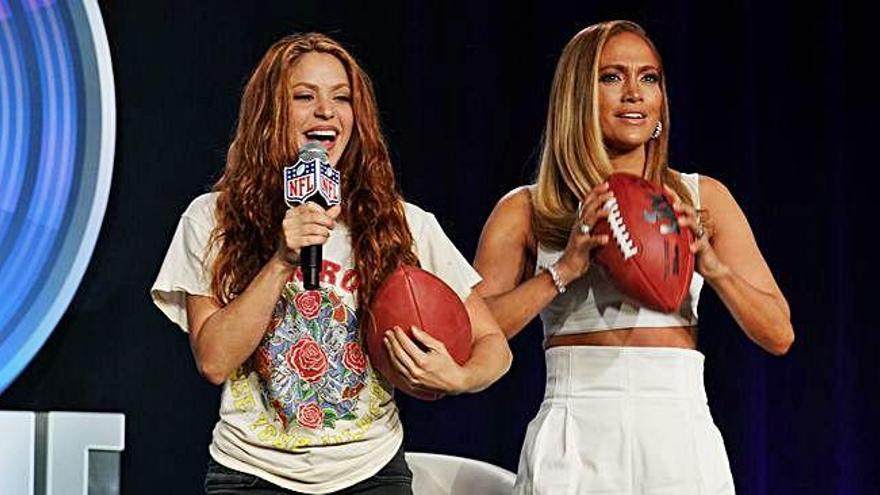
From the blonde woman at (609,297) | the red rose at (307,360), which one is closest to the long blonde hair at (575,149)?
the blonde woman at (609,297)

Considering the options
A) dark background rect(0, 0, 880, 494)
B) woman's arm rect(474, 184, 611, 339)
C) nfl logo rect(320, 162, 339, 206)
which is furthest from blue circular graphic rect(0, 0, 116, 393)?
nfl logo rect(320, 162, 339, 206)

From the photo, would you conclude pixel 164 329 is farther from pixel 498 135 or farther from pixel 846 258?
pixel 846 258

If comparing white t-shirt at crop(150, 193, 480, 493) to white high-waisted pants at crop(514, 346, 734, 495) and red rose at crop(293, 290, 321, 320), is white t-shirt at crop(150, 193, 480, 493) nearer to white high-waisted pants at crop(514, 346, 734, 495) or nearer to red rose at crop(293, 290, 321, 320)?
red rose at crop(293, 290, 321, 320)

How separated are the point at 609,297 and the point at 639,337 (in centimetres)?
8

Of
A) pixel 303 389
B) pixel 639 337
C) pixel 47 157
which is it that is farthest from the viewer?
pixel 47 157

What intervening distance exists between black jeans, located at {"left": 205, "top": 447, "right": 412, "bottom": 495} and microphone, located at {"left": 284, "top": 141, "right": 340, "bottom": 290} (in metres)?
0.30

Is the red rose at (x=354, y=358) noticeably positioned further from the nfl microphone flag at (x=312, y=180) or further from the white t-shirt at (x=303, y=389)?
the nfl microphone flag at (x=312, y=180)

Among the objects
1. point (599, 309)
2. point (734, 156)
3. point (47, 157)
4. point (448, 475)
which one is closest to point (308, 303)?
point (599, 309)

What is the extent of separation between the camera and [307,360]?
7.27 feet

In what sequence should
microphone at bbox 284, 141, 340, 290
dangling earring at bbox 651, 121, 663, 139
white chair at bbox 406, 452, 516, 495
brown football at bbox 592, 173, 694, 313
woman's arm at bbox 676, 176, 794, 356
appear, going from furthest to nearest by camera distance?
white chair at bbox 406, 452, 516, 495 < dangling earring at bbox 651, 121, 663, 139 < woman's arm at bbox 676, 176, 794, 356 < brown football at bbox 592, 173, 694, 313 < microphone at bbox 284, 141, 340, 290

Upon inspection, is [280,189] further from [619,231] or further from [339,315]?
[619,231]

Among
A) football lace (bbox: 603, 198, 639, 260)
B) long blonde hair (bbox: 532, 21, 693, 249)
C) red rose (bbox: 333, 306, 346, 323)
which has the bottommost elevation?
red rose (bbox: 333, 306, 346, 323)

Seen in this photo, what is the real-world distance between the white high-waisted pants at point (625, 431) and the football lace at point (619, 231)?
0.62ft

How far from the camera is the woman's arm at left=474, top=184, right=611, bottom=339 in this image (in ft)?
8.19
